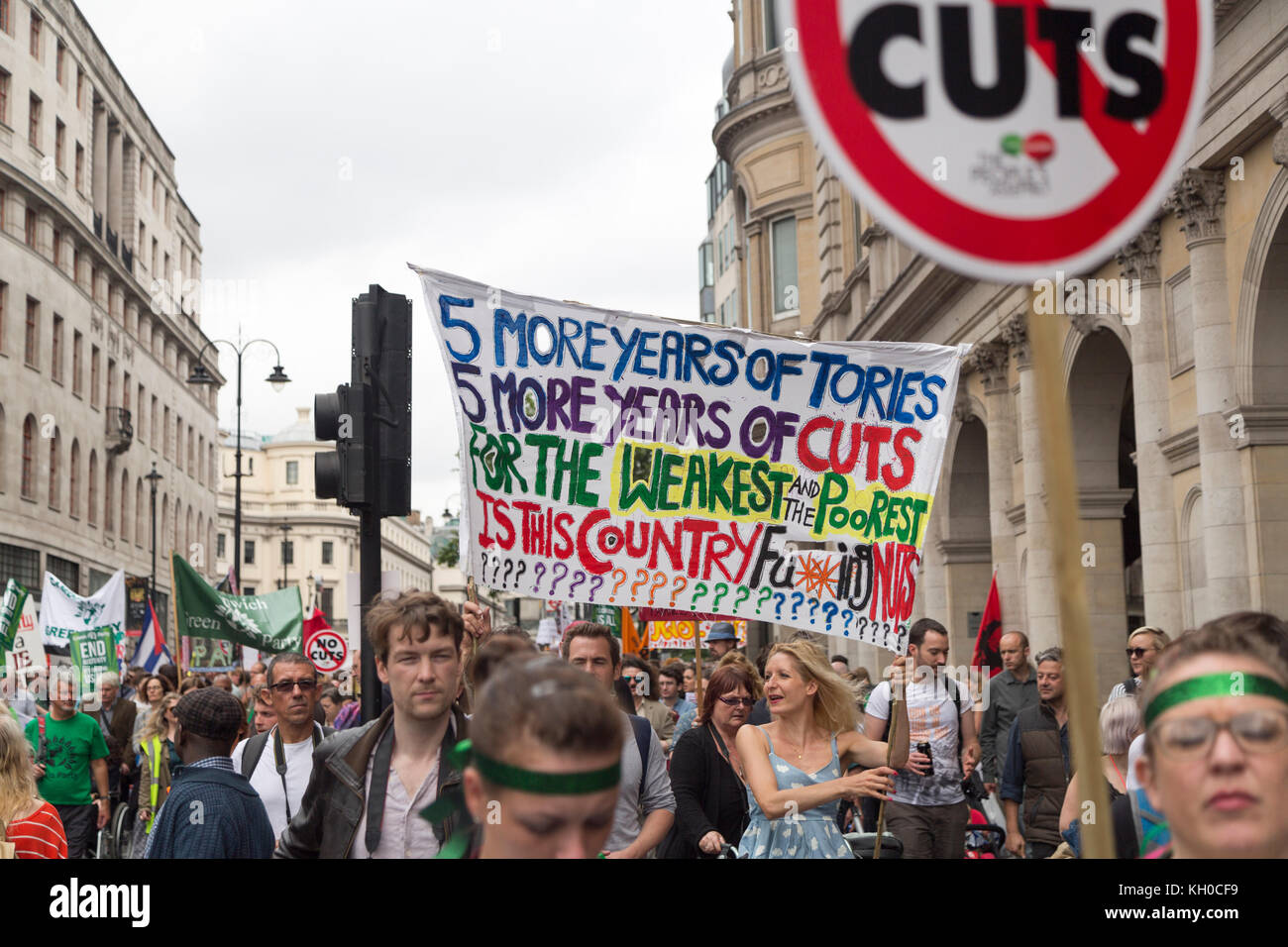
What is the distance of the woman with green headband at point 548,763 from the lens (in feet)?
7.06

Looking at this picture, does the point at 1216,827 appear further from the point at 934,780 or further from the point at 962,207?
the point at 934,780

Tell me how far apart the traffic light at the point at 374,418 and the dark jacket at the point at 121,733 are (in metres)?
7.50

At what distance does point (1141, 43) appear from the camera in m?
2.12

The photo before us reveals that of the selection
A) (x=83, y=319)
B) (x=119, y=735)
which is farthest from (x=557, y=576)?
(x=83, y=319)

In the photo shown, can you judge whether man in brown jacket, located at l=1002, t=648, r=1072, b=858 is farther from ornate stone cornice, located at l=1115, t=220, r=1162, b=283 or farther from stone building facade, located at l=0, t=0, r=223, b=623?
stone building facade, located at l=0, t=0, r=223, b=623

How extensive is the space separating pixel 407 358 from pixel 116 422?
1950 inches

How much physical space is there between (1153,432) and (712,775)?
1254 cm

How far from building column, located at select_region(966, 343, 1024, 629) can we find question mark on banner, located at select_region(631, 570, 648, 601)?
58.5ft

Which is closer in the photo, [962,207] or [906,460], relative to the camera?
[962,207]

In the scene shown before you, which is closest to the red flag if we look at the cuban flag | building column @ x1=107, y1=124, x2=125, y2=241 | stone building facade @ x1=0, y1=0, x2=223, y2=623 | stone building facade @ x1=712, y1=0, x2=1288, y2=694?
stone building facade @ x1=712, y1=0, x2=1288, y2=694

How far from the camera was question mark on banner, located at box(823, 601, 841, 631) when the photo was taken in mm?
7574

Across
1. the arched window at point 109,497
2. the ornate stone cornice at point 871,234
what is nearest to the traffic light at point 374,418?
the ornate stone cornice at point 871,234

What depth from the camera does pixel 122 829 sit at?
1425 cm
